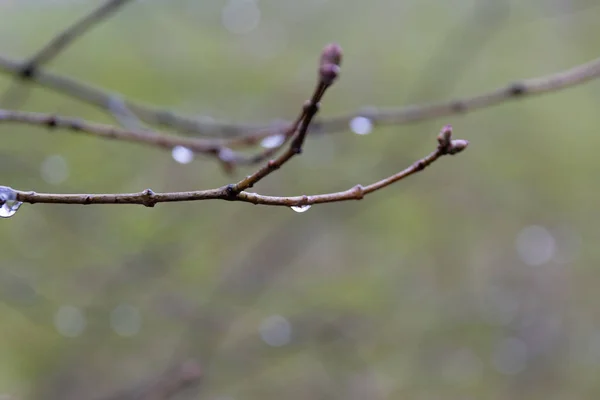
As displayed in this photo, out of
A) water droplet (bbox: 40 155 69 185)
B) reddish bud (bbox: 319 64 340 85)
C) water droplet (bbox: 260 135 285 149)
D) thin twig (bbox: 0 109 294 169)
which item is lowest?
reddish bud (bbox: 319 64 340 85)

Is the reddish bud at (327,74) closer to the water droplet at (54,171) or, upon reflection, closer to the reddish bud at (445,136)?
the reddish bud at (445,136)

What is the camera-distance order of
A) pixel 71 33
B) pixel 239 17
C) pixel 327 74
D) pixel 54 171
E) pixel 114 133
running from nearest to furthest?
pixel 327 74
pixel 114 133
pixel 71 33
pixel 54 171
pixel 239 17

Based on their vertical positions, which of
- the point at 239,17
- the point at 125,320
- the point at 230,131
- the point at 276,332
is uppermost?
the point at 239,17

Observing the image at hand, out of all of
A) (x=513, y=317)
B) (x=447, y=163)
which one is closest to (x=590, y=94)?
(x=447, y=163)

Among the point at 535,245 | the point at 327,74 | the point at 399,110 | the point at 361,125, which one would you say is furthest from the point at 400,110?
the point at 535,245

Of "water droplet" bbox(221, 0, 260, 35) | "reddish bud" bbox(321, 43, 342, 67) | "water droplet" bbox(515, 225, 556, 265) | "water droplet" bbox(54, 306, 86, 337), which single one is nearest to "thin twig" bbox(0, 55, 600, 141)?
"reddish bud" bbox(321, 43, 342, 67)

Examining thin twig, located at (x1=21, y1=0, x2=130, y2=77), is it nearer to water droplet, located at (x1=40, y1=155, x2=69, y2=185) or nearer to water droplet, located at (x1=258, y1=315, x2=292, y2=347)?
water droplet, located at (x1=40, y1=155, x2=69, y2=185)

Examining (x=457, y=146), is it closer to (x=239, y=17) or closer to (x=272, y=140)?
(x=272, y=140)

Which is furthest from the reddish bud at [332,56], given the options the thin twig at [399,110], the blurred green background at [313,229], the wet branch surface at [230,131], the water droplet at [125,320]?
the water droplet at [125,320]
